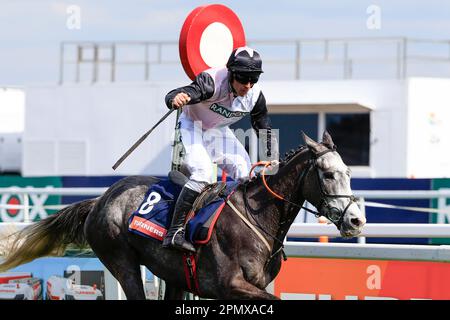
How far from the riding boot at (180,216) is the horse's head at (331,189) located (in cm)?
73

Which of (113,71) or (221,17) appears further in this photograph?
(113,71)

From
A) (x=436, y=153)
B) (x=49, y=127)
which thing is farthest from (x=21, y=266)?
(x=49, y=127)

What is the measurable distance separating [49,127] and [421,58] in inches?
329

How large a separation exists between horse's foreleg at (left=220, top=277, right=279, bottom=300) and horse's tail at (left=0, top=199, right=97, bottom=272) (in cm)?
157

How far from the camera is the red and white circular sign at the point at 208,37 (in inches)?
255

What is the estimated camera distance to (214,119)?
6.02 meters

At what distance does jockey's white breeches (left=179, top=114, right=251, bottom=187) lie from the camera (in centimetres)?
591

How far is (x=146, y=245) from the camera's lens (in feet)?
19.7

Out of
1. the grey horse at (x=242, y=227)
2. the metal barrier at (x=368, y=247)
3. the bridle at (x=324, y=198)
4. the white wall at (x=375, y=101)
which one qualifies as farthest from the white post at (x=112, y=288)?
the white wall at (x=375, y=101)

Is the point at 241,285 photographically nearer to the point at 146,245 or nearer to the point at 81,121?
the point at 146,245

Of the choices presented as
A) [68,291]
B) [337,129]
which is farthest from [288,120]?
[68,291]

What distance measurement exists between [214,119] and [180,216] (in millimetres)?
718

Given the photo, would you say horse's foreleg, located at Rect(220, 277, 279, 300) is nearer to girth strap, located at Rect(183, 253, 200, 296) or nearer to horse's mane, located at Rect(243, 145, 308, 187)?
girth strap, located at Rect(183, 253, 200, 296)
